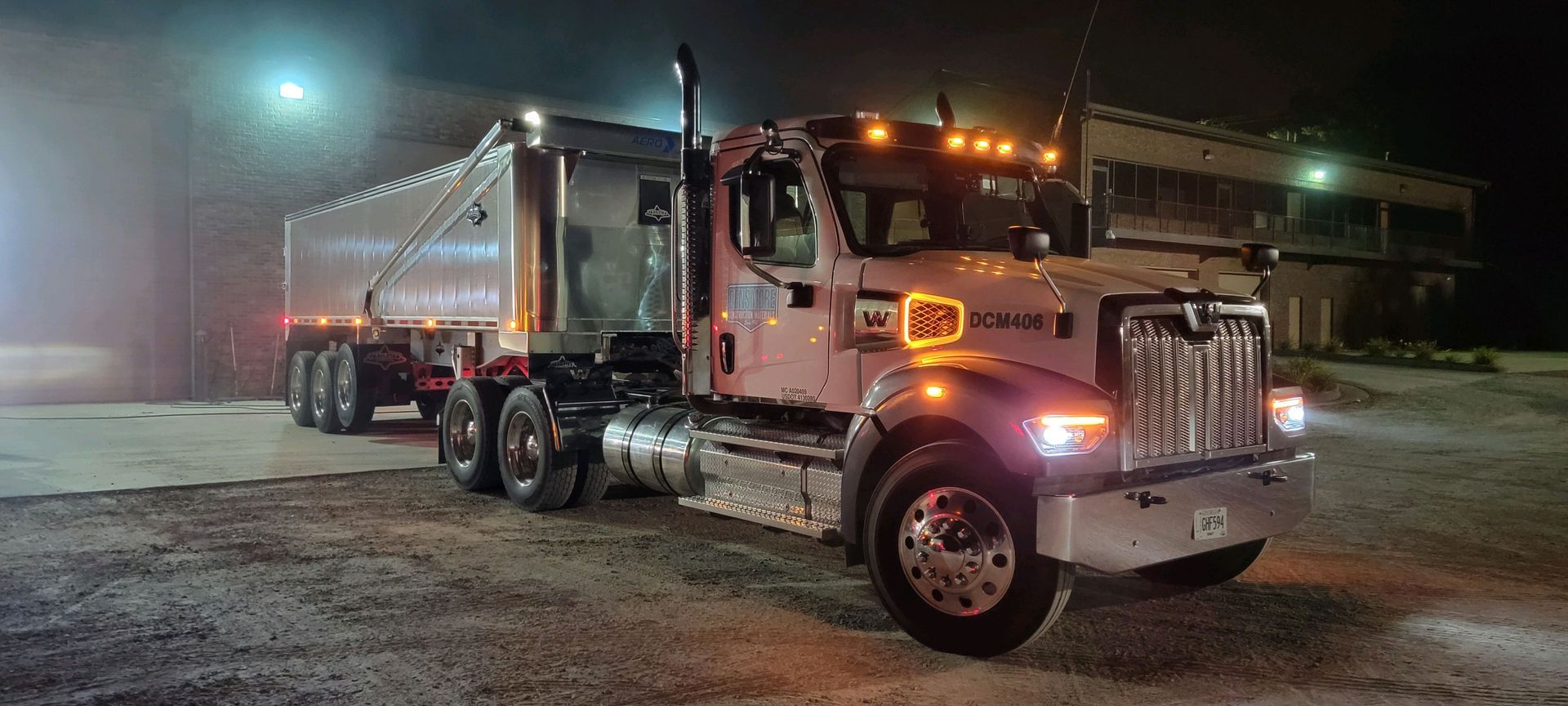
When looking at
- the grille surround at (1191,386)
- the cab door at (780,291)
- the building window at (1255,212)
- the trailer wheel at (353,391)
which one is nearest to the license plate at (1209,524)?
the grille surround at (1191,386)

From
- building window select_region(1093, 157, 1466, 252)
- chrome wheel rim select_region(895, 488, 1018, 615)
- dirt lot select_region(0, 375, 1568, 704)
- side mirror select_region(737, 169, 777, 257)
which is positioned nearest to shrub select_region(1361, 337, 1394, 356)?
building window select_region(1093, 157, 1466, 252)

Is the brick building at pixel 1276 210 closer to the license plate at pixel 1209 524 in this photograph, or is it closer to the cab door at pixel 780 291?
the cab door at pixel 780 291

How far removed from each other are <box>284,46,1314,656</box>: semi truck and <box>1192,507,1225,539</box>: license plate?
1.1 inches

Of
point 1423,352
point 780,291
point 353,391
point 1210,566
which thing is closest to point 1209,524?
point 1210,566

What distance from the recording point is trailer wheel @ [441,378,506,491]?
10414mm

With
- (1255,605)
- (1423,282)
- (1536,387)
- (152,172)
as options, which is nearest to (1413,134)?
(1423,282)

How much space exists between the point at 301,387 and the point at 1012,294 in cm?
1390

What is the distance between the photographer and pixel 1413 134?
5766 centimetres

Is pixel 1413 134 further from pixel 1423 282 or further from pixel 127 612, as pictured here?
pixel 127 612

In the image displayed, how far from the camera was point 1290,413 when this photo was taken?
249 inches

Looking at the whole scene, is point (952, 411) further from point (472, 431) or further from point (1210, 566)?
point (472, 431)

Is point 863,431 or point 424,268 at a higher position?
point 424,268

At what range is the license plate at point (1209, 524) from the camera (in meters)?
5.64

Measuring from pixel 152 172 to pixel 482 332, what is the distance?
14.3 meters
